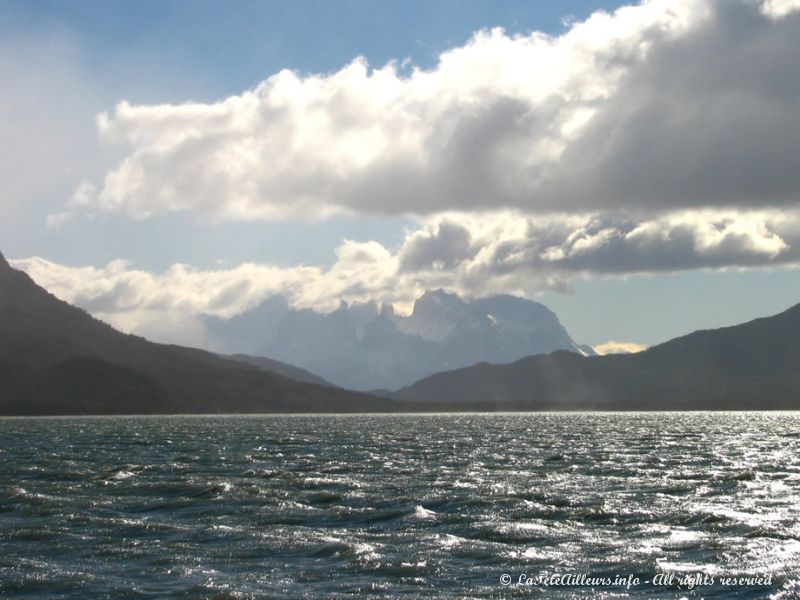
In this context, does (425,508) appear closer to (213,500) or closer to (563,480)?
(213,500)

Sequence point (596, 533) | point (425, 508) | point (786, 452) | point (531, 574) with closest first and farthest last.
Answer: point (531, 574) < point (596, 533) < point (425, 508) < point (786, 452)

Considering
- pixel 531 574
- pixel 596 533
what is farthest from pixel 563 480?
pixel 531 574

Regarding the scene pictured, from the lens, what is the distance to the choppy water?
101 ft

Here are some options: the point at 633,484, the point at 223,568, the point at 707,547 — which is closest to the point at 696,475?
the point at 633,484

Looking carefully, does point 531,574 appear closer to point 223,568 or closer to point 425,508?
point 223,568

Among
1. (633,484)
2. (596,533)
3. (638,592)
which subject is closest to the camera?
(638,592)

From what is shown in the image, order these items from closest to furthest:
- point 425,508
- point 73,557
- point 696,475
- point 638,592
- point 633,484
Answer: point 638,592
point 73,557
point 425,508
point 633,484
point 696,475

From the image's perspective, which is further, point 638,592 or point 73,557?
point 73,557

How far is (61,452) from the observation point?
315ft

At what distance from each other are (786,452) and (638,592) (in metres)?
69.8

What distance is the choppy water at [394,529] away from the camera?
30.7 m

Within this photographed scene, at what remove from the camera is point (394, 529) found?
41.0 meters

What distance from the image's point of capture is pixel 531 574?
104 ft

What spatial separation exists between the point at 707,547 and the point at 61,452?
2926 inches
